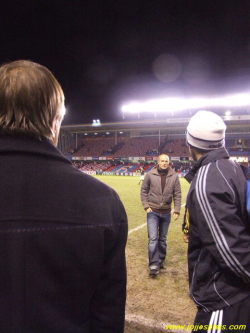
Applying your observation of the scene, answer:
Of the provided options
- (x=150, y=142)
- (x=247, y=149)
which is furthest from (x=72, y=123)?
(x=247, y=149)

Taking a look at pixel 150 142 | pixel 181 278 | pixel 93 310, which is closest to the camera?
pixel 93 310

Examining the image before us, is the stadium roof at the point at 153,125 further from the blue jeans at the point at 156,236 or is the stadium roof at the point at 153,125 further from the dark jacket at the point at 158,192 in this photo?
the blue jeans at the point at 156,236

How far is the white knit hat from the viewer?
6.82 feet

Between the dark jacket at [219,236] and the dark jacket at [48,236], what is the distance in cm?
89

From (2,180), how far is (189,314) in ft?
10.9

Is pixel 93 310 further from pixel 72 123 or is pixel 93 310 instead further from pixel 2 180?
pixel 72 123

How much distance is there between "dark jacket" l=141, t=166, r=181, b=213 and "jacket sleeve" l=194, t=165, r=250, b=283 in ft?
10.4

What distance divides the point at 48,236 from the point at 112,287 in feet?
1.43

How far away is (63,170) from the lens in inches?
39.1

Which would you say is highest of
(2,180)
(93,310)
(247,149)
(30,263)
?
(2,180)

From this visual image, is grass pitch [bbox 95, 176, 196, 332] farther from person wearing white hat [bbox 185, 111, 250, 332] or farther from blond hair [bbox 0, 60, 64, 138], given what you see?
blond hair [bbox 0, 60, 64, 138]

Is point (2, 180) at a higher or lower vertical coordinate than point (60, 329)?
higher

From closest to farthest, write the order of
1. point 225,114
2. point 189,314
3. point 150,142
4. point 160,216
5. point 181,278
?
point 189,314 → point 181,278 → point 160,216 → point 225,114 → point 150,142

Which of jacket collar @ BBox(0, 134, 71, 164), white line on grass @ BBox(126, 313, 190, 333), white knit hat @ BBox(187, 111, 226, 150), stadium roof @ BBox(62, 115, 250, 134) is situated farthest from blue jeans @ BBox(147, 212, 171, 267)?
stadium roof @ BBox(62, 115, 250, 134)
